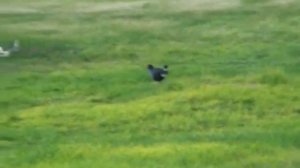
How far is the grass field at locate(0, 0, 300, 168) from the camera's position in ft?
67.1

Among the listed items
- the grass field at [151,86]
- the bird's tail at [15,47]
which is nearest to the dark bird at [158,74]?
the grass field at [151,86]

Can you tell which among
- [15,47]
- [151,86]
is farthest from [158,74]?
[15,47]

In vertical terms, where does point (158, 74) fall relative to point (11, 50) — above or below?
above

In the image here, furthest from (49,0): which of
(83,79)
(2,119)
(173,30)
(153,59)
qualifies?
(2,119)

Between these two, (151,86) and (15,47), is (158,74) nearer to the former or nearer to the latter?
(151,86)

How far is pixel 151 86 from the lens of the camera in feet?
96.6

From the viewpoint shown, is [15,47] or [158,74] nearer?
[158,74]

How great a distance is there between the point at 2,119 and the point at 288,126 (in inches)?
265

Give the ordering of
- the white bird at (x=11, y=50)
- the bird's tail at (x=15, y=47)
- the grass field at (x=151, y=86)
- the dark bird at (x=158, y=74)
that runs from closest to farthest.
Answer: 1. the grass field at (x=151, y=86)
2. the dark bird at (x=158, y=74)
3. the white bird at (x=11, y=50)
4. the bird's tail at (x=15, y=47)

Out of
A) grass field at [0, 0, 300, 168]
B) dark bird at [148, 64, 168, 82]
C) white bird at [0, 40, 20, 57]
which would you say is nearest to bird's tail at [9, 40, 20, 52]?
white bird at [0, 40, 20, 57]

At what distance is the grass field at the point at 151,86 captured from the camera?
2044cm

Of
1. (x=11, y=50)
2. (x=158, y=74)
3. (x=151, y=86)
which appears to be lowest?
(x=11, y=50)

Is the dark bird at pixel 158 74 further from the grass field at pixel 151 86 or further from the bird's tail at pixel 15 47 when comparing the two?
the bird's tail at pixel 15 47

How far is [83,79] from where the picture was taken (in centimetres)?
3144
